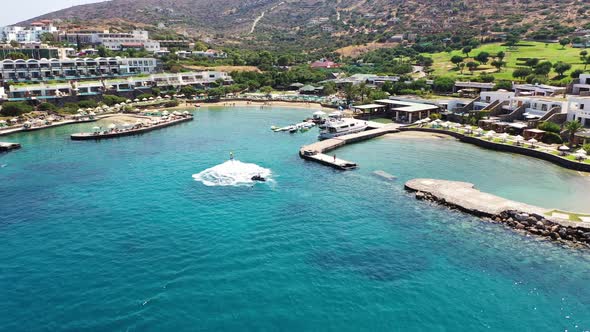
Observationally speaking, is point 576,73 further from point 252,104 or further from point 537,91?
point 252,104

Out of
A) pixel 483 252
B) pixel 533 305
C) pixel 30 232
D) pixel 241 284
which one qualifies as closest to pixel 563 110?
pixel 483 252

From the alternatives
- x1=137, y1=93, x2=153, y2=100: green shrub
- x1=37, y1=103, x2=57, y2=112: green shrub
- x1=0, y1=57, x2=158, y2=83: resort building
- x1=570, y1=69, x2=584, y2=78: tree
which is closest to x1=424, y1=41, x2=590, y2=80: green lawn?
x1=570, y1=69, x2=584, y2=78: tree

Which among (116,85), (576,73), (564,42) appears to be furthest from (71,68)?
(564,42)

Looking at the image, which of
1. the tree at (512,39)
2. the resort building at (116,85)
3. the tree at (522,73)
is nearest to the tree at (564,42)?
the tree at (512,39)

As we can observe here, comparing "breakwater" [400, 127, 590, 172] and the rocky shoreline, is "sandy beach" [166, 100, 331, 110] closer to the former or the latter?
"breakwater" [400, 127, 590, 172]

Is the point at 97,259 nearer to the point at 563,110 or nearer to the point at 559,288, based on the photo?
the point at 559,288

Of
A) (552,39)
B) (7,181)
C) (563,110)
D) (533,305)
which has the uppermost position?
(552,39)
